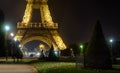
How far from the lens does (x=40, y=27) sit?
8175 centimetres

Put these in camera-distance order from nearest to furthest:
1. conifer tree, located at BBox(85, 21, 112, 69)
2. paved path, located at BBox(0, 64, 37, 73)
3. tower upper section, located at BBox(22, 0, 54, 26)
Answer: conifer tree, located at BBox(85, 21, 112, 69) < paved path, located at BBox(0, 64, 37, 73) < tower upper section, located at BBox(22, 0, 54, 26)

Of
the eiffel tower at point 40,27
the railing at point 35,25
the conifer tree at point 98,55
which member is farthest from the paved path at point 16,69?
the railing at point 35,25

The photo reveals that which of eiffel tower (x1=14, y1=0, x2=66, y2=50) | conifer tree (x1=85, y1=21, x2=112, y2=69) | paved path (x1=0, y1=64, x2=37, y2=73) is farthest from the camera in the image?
eiffel tower (x1=14, y1=0, x2=66, y2=50)

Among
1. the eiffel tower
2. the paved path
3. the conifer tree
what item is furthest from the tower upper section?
the conifer tree

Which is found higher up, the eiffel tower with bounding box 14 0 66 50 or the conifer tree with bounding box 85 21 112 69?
the eiffel tower with bounding box 14 0 66 50

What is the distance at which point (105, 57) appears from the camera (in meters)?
29.0

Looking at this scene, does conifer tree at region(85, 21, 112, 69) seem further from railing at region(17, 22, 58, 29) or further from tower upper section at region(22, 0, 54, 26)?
tower upper section at region(22, 0, 54, 26)

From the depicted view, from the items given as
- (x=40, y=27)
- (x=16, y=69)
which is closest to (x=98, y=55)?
(x=16, y=69)

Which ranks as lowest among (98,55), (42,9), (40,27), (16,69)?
(16,69)

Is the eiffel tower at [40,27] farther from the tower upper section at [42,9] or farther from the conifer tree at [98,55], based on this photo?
the conifer tree at [98,55]

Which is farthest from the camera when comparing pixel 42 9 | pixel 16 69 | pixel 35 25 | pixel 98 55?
pixel 35 25

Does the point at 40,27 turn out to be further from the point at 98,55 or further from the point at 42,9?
the point at 98,55

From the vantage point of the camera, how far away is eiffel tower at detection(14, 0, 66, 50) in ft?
265

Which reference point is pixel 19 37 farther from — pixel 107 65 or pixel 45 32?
pixel 107 65
